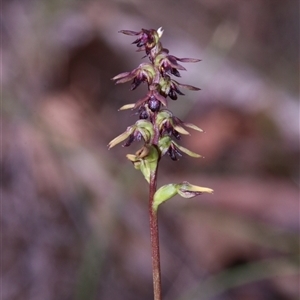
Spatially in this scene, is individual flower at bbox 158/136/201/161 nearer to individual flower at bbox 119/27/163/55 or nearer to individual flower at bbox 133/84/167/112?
individual flower at bbox 133/84/167/112

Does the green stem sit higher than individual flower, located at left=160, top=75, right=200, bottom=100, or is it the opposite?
individual flower, located at left=160, top=75, right=200, bottom=100

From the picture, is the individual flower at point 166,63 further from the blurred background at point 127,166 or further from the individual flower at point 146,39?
the blurred background at point 127,166

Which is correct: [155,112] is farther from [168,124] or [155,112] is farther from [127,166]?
[127,166]

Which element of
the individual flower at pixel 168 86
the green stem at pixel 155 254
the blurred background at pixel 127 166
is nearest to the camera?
the green stem at pixel 155 254

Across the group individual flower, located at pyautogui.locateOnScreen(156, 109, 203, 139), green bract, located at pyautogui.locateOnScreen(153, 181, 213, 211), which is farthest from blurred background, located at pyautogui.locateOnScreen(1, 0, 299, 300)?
individual flower, located at pyautogui.locateOnScreen(156, 109, 203, 139)

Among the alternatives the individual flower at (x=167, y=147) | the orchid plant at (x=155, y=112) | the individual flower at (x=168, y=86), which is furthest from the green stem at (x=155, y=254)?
the individual flower at (x=168, y=86)

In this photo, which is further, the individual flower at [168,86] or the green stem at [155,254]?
the individual flower at [168,86]

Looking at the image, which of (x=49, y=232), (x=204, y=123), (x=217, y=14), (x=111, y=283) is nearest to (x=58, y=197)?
(x=49, y=232)

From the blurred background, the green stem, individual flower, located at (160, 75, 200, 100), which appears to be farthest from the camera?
the blurred background

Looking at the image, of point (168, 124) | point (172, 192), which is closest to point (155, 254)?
point (172, 192)
